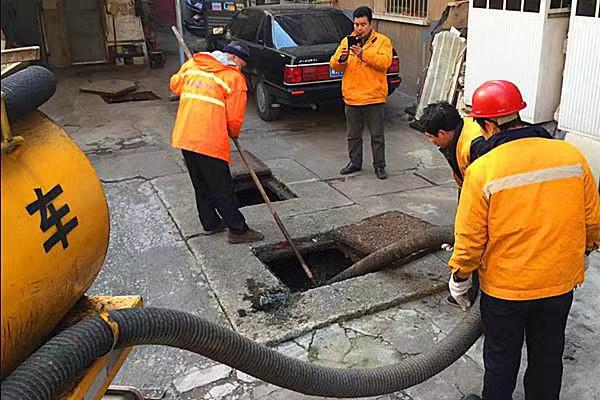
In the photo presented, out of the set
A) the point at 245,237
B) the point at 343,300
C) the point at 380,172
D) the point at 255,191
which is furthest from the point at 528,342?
the point at 255,191

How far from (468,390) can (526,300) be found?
2.95 feet

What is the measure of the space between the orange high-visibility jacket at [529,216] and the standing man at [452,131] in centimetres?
87

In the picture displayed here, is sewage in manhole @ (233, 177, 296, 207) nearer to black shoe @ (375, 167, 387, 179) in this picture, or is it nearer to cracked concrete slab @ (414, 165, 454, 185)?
black shoe @ (375, 167, 387, 179)

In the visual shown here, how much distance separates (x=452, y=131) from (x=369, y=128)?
3.33 metres

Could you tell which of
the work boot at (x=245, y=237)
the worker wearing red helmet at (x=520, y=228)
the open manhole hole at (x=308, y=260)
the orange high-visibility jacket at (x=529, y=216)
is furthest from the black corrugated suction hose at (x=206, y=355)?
the work boot at (x=245, y=237)

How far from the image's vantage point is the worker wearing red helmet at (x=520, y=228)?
2646 mm

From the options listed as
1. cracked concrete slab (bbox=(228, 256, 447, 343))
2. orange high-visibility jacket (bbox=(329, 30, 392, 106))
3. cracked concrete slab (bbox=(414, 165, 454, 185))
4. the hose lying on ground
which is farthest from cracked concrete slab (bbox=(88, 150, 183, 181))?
cracked concrete slab (bbox=(228, 256, 447, 343))

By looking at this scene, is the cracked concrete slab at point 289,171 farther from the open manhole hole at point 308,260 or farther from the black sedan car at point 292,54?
the open manhole hole at point 308,260

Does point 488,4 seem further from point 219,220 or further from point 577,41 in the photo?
point 219,220

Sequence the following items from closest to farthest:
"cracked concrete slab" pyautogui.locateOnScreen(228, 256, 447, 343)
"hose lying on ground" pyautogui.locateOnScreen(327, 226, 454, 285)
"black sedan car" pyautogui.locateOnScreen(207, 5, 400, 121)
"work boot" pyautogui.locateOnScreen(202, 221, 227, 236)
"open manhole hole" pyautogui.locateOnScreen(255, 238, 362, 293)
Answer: "cracked concrete slab" pyautogui.locateOnScreen(228, 256, 447, 343) → "hose lying on ground" pyautogui.locateOnScreen(327, 226, 454, 285) → "open manhole hole" pyautogui.locateOnScreen(255, 238, 362, 293) → "work boot" pyautogui.locateOnScreen(202, 221, 227, 236) → "black sedan car" pyautogui.locateOnScreen(207, 5, 400, 121)

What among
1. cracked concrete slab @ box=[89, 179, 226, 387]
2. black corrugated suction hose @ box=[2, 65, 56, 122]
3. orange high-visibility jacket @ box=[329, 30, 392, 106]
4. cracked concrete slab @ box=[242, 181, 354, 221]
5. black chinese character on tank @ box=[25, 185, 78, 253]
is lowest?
cracked concrete slab @ box=[89, 179, 226, 387]

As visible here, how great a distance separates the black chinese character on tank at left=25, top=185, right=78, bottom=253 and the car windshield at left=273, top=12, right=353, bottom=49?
24.6ft

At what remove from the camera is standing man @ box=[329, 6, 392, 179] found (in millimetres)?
6578

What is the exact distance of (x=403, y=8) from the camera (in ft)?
35.0
